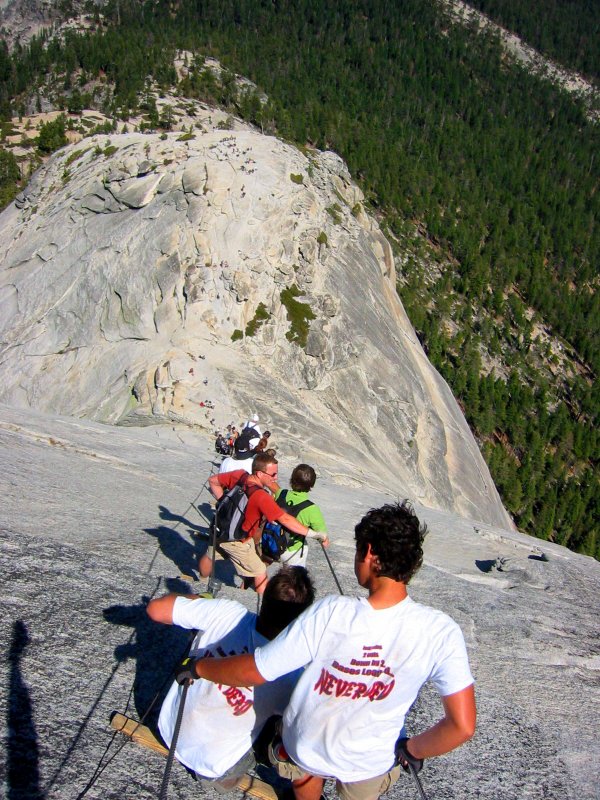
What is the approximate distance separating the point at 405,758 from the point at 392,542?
4.05 ft

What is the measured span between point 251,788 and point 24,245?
103ft

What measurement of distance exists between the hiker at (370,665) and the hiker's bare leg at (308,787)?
222 mm

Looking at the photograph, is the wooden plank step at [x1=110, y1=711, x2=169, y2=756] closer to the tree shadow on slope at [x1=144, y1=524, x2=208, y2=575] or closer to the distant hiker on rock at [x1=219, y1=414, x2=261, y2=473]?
the tree shadow on slope at [x1=144, y1=524, x2=208, y2=575]

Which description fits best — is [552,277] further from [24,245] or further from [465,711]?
[465,711]

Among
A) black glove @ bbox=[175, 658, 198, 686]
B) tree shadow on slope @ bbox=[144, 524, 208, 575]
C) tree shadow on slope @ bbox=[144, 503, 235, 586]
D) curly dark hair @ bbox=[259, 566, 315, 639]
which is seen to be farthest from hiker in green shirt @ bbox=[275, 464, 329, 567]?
black glove @ bbox=[175, 658, 198, 686]

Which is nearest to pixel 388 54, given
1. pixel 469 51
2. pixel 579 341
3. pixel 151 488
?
pixel 469 51

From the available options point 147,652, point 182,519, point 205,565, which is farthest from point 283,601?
point 182,519

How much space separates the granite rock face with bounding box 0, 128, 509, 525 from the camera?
21.4m

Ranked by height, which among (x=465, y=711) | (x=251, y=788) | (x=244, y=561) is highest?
(x=465, y=711)

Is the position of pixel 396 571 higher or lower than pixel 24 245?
higher

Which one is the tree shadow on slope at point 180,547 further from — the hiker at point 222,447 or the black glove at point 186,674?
the hiker at point 222,447

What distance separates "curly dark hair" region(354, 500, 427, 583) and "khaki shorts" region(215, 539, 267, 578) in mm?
3378

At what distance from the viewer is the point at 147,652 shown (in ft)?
16.8

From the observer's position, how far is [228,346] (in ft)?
77.5
